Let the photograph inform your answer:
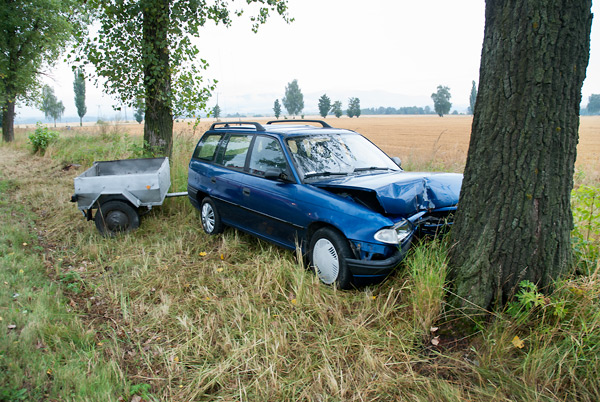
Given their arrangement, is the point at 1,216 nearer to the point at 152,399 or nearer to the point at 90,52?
the point at 90,52

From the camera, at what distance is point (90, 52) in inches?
344

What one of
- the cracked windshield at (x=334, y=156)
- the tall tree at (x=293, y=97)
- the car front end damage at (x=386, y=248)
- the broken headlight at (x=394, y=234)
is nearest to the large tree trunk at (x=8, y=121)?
the cracked windshield at (x=334, y=156)

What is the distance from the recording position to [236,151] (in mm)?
6184

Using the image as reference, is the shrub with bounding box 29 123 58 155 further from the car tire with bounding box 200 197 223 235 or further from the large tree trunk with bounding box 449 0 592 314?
the large tree trunk with bounding box 449 0 592 314

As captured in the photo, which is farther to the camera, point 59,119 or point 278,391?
point 59,119

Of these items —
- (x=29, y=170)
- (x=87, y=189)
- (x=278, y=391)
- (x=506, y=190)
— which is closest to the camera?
(x=278, y=391)

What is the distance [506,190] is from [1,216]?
325 inches

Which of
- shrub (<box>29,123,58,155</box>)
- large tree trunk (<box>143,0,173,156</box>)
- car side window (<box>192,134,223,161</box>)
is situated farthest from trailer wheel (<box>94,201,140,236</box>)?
shrub (<box>29,123,58,155</box>)

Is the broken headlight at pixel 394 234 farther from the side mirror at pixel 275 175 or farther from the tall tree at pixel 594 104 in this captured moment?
the tall tree at pixel 594 104

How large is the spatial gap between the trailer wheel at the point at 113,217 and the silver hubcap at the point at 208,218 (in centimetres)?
120

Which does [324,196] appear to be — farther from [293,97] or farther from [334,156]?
[293,97]

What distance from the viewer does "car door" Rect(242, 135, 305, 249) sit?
4934 millimetres

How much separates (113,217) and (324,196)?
3.99 metres

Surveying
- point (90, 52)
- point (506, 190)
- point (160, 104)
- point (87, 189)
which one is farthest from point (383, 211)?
point (90, 52)
